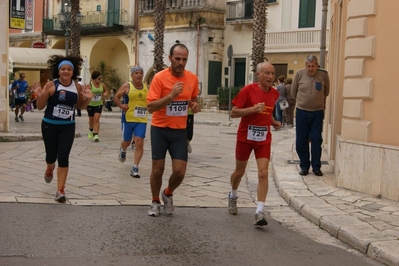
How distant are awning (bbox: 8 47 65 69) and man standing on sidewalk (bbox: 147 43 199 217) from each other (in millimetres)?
33600

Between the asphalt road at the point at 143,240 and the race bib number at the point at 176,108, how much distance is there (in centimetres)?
121

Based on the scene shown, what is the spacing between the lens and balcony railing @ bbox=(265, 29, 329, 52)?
105 feet

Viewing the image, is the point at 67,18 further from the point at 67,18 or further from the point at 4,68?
the point at 4,68

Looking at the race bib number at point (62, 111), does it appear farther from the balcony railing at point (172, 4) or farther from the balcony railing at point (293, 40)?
the balcony railing at point (172, 4)

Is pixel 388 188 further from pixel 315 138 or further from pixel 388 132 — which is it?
pixel 315 138

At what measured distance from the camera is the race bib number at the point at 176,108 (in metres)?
7.31

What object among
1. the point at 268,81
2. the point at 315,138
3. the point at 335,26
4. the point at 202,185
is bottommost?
the point at 202,185

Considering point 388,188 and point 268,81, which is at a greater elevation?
point 268,81

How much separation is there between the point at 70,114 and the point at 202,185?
2.65 m

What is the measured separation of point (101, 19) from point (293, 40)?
16.0m

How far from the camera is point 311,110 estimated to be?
10391mm

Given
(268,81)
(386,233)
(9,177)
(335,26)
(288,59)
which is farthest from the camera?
(288,59)

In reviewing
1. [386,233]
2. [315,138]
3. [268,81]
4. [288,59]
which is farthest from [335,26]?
[288,59]

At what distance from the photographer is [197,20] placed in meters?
36.9
